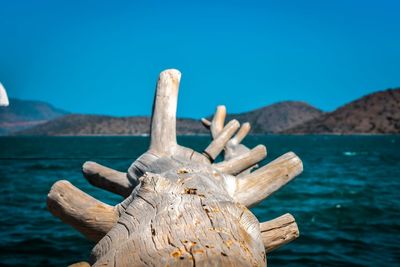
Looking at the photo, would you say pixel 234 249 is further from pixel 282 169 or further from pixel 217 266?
pixel 282 169

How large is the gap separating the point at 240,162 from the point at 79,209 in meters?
1.77

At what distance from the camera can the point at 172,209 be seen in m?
2.22

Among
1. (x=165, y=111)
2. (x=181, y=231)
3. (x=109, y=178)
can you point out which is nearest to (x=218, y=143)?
(x=165, y=111)

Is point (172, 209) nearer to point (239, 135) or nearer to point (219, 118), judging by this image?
point (219, 118)

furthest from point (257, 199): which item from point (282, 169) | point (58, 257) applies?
point (58, 257)

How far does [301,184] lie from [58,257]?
573 inches

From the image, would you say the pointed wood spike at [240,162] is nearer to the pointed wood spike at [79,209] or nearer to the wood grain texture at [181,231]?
the pointed wood spike at [79,209]

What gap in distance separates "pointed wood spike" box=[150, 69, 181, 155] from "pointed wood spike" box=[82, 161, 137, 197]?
0.44m

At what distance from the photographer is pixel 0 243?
8719 millimetres

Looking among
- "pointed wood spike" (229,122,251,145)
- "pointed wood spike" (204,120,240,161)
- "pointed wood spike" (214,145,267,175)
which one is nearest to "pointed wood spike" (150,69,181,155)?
"pointed wood spike" (214,145,267,175)

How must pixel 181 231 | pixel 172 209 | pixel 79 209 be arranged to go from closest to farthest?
pixel 181 231
pixel 172 209
pixel 79 209

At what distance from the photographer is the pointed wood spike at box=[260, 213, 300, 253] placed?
10.2 feet

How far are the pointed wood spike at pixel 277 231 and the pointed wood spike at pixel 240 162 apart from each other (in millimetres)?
1026

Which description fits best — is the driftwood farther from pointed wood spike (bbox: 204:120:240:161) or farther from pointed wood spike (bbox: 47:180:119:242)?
pointed wood spike (bbox: 204:120:240:161)
